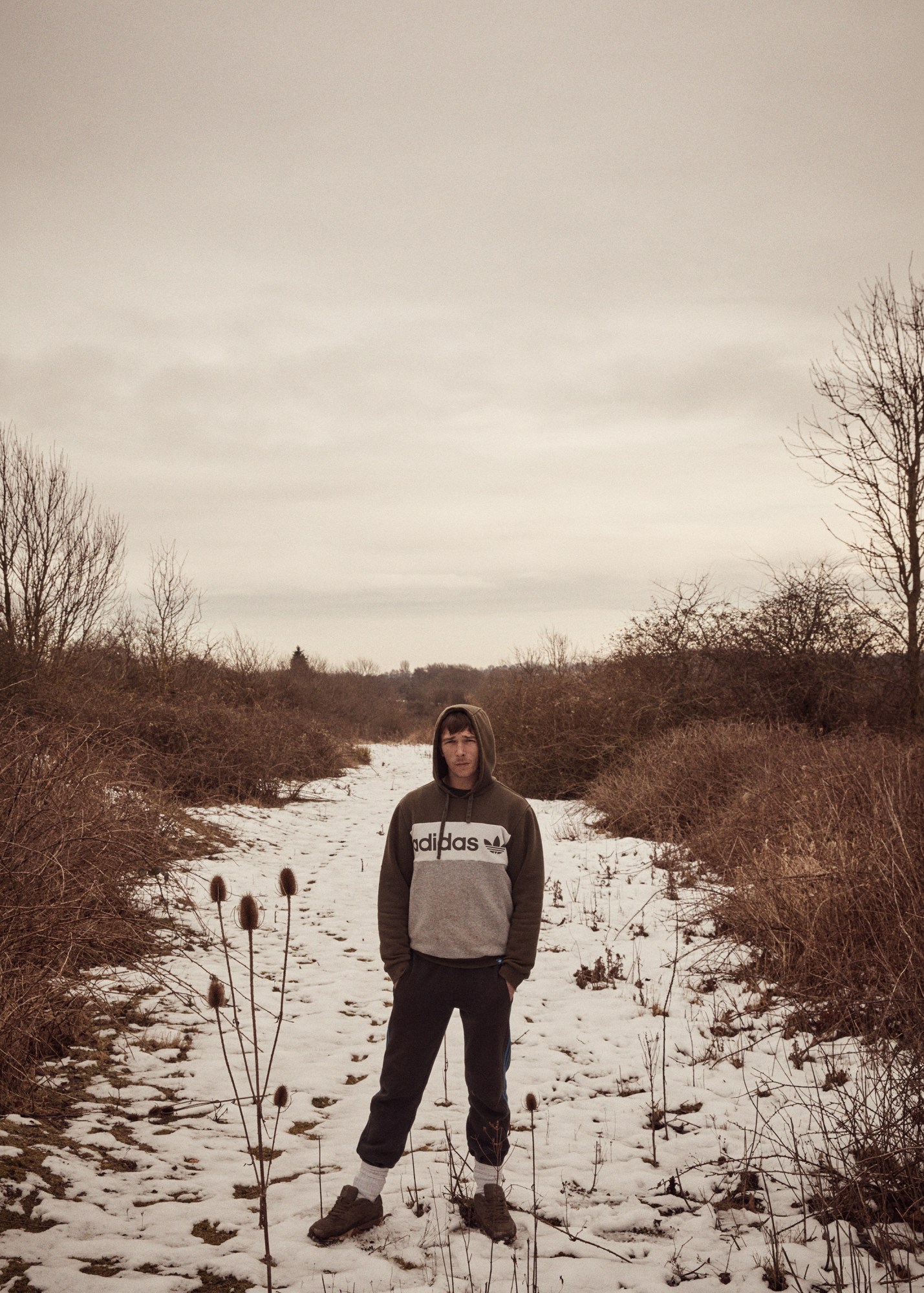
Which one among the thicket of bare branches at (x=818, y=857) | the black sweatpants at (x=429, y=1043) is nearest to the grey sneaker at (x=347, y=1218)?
the black sweatpants at (x=429, y=1043)

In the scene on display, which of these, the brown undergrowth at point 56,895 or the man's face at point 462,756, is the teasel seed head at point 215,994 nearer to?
the man's face at point 462,756

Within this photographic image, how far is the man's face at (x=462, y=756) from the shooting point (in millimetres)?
3141

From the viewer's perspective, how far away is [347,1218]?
290 cm

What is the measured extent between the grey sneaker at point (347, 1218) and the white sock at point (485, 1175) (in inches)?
15.6

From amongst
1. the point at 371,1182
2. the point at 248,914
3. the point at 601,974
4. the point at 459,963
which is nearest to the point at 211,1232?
the point at 371,1182

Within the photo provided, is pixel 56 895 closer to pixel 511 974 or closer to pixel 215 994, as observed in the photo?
pixel 215 994

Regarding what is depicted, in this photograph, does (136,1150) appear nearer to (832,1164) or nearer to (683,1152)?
(683,1152)

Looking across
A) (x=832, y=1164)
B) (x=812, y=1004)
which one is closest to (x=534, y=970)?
(x=812, y=1004)

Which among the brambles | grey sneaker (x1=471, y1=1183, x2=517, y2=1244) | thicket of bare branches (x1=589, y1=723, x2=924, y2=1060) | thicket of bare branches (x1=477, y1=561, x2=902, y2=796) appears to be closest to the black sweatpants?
grey sneaker (x1=471, y1=1183, x2=517, y2=1244)

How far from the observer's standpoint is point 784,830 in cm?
709

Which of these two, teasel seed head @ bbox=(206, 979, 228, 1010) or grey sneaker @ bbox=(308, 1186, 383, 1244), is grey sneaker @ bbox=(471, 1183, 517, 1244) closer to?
grey sneaker @ bbox=(308, 1186, 383, 1244)

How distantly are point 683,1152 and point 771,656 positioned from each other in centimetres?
1154

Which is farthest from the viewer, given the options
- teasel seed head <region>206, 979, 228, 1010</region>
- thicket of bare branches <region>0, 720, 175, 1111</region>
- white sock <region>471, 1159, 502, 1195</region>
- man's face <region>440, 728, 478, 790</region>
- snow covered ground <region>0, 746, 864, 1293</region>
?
thicket of bare branches <region>0, 720, 175, 1111</region>

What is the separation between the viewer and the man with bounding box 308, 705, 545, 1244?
9.66 feet
